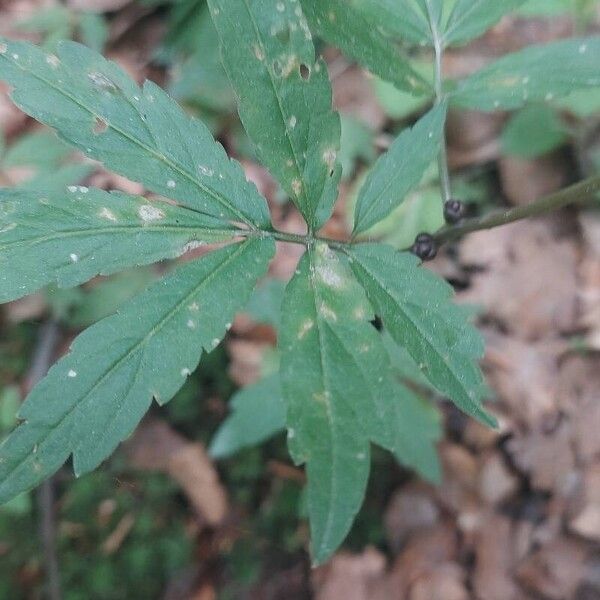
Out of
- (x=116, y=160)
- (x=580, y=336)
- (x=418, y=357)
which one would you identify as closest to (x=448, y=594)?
(x=580, y=336)

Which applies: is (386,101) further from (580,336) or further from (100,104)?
(100,104)

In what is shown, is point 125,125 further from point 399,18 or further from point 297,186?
point 399,18

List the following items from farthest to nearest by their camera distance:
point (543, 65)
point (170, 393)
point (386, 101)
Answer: point (386, 101)
point (543, 65)
point (170, 393)

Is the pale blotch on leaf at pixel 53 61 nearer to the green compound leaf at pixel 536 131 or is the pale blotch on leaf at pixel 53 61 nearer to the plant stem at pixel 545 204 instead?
the plant stem at pixel 545 204

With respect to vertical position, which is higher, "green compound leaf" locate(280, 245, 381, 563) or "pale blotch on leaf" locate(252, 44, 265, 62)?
"pale blotch on leaf" locate(252, 44, 265, 62)

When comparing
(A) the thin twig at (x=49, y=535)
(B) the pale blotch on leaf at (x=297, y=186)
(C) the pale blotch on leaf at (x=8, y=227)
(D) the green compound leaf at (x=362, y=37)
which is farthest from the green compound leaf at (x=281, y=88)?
(A) the thin twig at (x=49, y=535)

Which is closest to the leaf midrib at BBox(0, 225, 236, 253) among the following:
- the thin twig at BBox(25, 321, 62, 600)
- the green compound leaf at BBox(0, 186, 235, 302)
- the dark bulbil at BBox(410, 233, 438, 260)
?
the green compound leaf at BBox(0, 186, 235, 302)

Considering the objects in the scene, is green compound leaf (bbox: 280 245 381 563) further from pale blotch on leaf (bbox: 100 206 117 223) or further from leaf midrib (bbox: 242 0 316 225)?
pale blotch on leaf (bbox: 100 206 117 223)
